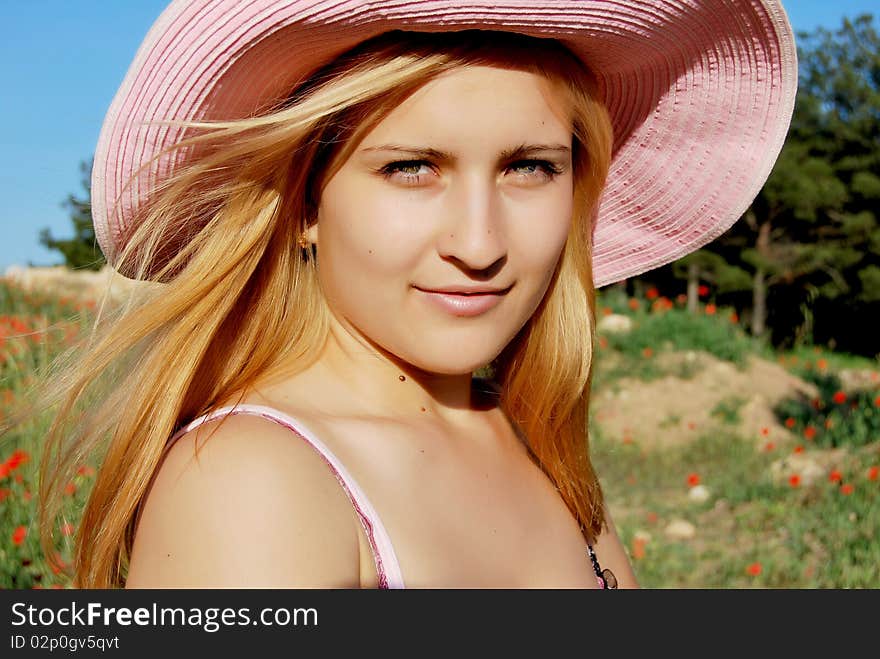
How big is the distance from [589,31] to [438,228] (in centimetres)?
46

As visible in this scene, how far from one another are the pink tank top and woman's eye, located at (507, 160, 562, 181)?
59cm

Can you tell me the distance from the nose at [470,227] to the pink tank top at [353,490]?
38cm

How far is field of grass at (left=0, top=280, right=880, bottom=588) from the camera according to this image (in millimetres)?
3178

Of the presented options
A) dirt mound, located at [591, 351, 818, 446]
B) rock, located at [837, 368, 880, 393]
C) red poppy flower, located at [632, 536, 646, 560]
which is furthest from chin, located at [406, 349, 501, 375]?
rock, located at [837, 368, 880, 393]

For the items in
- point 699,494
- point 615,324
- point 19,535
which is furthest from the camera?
point 615,324

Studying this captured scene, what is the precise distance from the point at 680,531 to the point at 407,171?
151 inches

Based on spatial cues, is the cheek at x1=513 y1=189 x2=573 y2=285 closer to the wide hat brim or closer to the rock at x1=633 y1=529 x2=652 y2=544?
the wide hat brim

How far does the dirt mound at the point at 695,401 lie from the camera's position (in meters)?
6.87

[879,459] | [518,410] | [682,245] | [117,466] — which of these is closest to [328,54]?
[117,466]

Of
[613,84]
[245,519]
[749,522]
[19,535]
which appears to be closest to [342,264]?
[245,519]

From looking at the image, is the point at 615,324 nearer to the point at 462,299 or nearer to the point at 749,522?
the point at 749,522

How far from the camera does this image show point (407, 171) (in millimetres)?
1523

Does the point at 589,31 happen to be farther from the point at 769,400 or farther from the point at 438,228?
the point at 769,400

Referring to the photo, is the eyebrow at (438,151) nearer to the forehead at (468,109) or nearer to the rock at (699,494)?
the forehead at (468,109)
